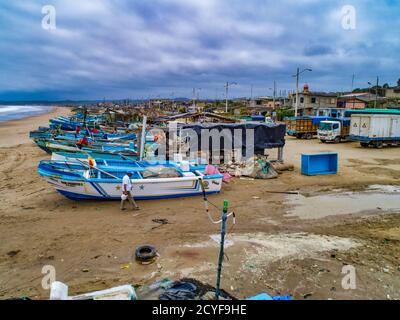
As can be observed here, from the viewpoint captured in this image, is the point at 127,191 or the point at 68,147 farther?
the point at 68,147

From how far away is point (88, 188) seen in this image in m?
11.0

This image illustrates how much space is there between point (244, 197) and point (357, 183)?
20.7 feet

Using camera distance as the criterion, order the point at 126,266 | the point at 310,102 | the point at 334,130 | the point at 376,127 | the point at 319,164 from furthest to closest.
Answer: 1. the point at 310,102
2. the point at 334,130
3. the point at 376,127
4. the point at 319,164
5. the point at 126,266

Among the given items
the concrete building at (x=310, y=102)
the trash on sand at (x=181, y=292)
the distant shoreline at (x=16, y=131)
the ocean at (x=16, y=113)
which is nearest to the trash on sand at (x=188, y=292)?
Answer: the trash on sand at (x=181, y=292)

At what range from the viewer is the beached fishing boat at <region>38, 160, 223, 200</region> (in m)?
10.9

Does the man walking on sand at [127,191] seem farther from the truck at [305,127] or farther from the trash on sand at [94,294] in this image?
the truck at [305,127]

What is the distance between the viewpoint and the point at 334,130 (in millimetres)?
29359

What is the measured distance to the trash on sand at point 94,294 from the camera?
165 inches

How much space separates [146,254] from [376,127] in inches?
993

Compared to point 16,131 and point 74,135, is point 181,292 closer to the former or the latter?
point 74,135

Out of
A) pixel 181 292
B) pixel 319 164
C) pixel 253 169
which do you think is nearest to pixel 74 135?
pixel 253 169

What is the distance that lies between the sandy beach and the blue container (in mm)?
3354

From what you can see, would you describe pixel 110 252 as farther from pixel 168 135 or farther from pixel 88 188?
pixel 168 135
